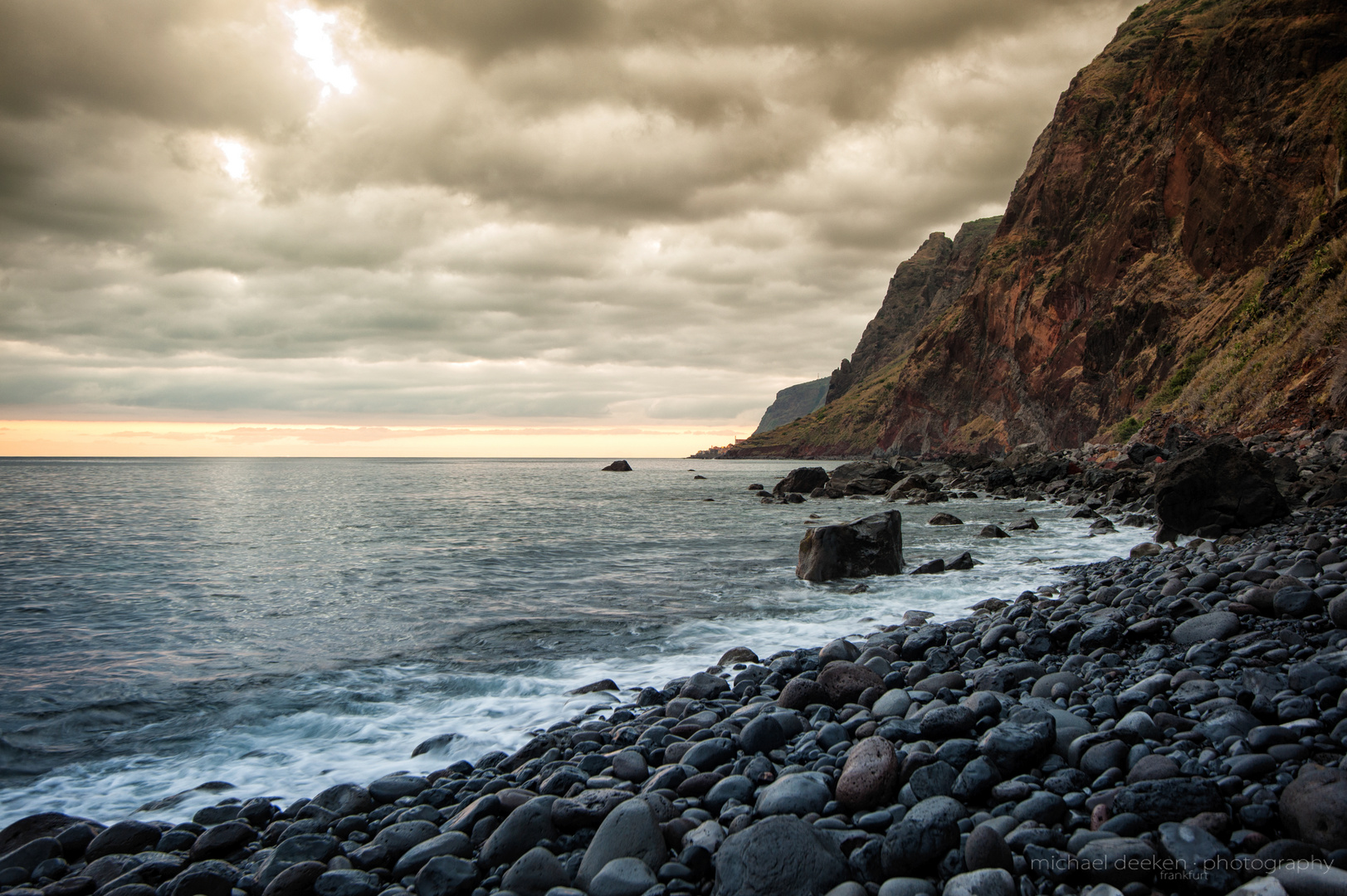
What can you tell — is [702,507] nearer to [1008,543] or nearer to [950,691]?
[1008,543]

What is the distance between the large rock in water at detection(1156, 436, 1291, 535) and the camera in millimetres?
13961

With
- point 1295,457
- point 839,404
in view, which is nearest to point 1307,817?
point 1295,457

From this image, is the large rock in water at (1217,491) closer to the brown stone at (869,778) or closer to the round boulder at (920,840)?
the brown stone at (869,778)

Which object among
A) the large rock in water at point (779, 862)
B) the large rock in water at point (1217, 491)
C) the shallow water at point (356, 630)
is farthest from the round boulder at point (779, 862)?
the large rock in water at point (1217, 491)

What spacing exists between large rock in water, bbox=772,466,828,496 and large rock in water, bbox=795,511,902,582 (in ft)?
95.0

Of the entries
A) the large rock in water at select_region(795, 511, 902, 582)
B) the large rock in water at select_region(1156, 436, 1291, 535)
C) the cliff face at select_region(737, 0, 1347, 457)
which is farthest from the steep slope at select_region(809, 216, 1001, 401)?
the large rock in water at select_region(795, 511, 902, 582)

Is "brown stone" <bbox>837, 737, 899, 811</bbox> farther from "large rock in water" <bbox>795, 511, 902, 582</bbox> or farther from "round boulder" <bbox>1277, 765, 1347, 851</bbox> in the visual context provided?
"large rock in water" <bbox>795, 511, 902, 582</bbox>

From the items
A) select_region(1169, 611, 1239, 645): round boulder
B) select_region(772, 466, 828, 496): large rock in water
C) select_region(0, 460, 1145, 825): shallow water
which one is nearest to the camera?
select_region(1169, 611, 1239, 645): round boulder

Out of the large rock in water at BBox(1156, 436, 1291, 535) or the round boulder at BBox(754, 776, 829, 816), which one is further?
the large rock in water at BBox(1156, 436, 1291, 535)

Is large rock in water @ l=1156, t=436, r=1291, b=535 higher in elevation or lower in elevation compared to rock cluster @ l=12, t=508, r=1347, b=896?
higher

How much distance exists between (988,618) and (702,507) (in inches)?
1098

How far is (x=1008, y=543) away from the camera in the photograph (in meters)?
18.9

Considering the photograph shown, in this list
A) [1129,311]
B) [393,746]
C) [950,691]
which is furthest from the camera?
[1129,311]

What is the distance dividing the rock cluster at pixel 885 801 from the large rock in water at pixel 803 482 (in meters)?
38.1
